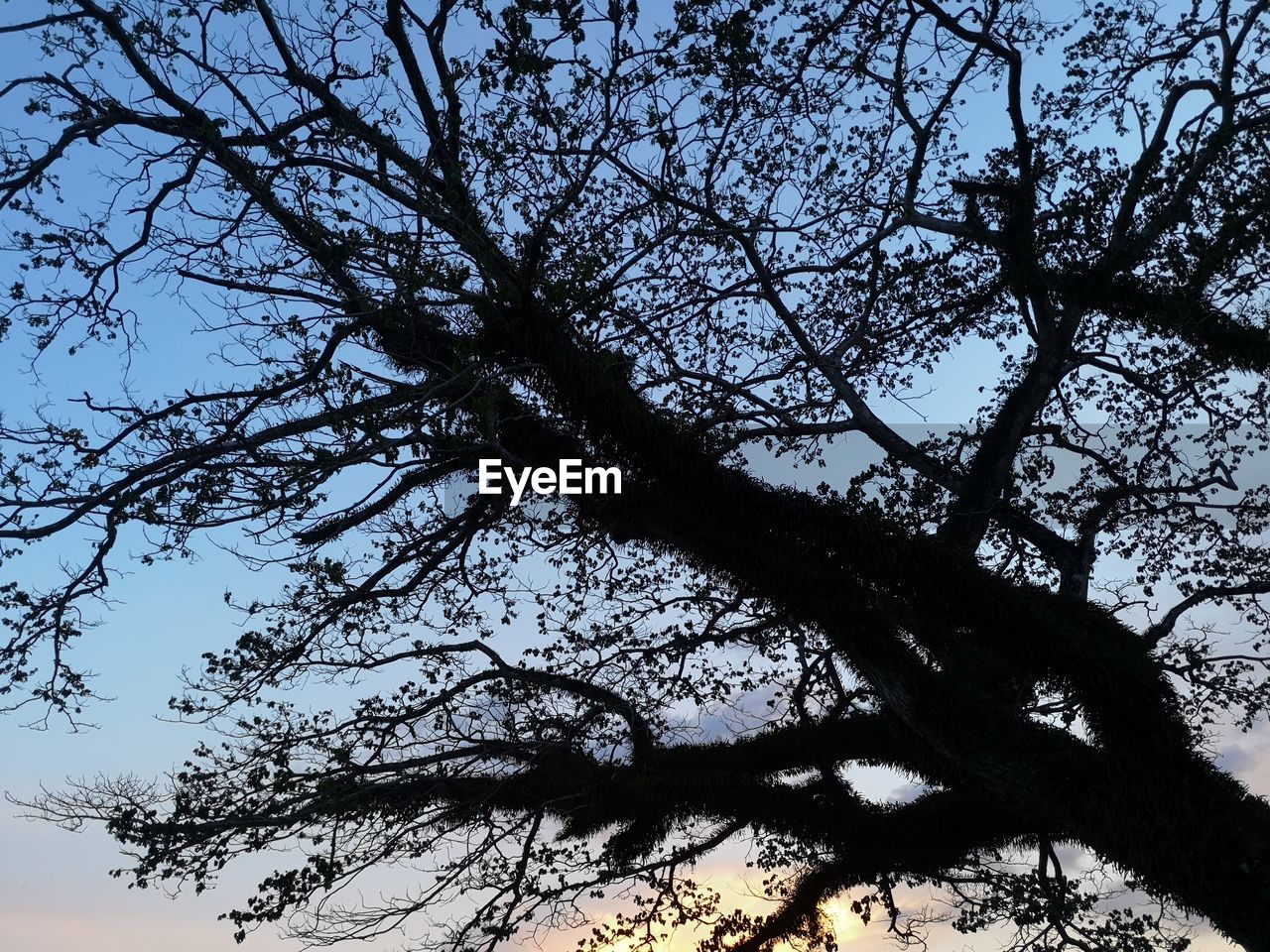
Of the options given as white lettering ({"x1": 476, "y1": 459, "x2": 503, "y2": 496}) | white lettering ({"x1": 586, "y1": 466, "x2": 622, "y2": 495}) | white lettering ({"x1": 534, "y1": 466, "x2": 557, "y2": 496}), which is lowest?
white lettering ({"x1": 586, "y1": 466, "x2": 622, "y2": 495})

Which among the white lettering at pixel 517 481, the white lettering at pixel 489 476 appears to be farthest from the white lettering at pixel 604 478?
the white lettering at pixel 489 476

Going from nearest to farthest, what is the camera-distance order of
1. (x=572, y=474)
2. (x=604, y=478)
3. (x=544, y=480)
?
(x=604, y=478)
(x=572, y=474)
(x=544, y=480)

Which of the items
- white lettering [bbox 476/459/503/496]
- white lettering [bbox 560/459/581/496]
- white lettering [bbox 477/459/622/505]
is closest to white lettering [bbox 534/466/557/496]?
white lettering [bbox 477/459/622/505]

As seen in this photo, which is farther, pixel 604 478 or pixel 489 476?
pixel 489 476

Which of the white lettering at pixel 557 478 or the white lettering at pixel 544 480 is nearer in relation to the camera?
the white lettering at pixel 557 478

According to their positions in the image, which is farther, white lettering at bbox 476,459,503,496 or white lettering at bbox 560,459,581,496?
white lettering at bbox 560,459,581,496

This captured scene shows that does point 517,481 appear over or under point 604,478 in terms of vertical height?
over

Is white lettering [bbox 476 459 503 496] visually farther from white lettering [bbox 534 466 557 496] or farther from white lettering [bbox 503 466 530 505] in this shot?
white lettering [bbox 534 466 557 496]

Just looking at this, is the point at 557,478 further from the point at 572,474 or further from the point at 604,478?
Answer: the point at 604,478

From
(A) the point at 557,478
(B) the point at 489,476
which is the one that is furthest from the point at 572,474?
(B) the point at 489,476

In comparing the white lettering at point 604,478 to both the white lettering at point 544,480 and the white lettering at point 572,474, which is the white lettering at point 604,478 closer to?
the white lettering at point 572,474

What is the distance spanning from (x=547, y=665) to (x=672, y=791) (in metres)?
1.71

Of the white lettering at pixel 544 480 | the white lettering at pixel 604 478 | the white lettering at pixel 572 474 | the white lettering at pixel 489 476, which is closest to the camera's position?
the white lettering at pixel 604 478

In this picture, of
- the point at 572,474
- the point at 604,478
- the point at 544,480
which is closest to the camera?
the point at 604,478
